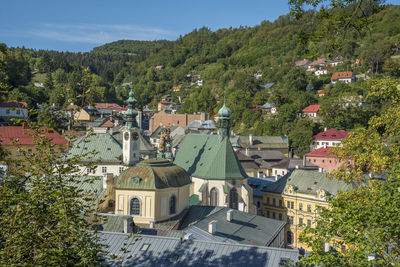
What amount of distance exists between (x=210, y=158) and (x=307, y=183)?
1181 cm

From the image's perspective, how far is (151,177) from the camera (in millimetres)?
31375

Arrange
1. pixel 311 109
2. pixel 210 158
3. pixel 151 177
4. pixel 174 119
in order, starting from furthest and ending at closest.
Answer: pixel 174 119
pixel 311 109
pixel 210 158
pixel 151 177

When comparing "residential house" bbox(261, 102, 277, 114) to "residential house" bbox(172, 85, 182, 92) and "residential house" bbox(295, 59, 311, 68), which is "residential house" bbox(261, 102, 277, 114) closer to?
"residential house" bbox(295, 59, 311, 68)

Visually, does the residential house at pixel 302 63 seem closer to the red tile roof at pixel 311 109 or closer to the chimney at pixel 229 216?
the red tile roof at pixel 311 109

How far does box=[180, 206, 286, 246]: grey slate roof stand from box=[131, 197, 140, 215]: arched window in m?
3.86

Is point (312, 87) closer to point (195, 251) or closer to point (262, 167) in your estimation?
point (262, 167)

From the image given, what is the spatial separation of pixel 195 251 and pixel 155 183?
35.9 ft

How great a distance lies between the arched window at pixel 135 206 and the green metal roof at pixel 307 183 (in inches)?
772

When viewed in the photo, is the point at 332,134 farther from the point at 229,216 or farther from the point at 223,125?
the point at 229,216

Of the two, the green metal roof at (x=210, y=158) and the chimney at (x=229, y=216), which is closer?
the chimney at (x=229, y=216)

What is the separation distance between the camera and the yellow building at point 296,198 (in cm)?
4150

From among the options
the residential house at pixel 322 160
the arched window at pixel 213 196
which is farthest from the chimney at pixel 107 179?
the residential house at pixel 322 160

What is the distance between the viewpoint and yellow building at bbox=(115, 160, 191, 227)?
102ft

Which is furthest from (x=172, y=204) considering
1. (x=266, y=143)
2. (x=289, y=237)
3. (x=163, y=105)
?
(x=163, y=105)
